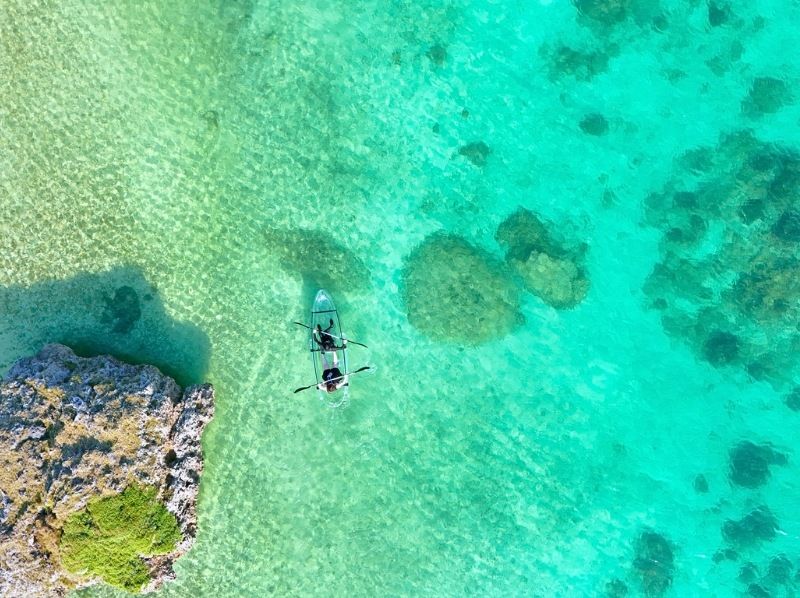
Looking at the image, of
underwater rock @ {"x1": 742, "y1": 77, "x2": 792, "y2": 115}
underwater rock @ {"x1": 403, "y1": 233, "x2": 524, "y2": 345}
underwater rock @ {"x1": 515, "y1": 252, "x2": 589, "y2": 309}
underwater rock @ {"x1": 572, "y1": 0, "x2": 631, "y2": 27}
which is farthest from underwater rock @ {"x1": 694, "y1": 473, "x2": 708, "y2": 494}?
underwater rock @ {"x1": 572, "y1": 0, "x2": 631, "y2": 27}

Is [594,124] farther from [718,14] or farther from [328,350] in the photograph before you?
[328,350]

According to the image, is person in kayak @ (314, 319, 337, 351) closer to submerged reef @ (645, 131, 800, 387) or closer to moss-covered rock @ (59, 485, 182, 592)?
moss-covered rock @ (59, 485, 182, 592)

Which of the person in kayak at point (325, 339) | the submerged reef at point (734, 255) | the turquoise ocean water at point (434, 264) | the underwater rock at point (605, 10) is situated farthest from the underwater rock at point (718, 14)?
the person in kayak at point (325, 339)

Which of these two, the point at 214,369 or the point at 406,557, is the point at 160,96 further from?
the point at 406,557

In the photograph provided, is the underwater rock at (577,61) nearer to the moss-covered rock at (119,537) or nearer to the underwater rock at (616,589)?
the underwater rock at (616,589)

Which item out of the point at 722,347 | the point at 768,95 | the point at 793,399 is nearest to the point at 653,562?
the point at 793,399

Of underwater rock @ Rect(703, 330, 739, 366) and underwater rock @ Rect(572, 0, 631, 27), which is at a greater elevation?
underwater rock @ Rect(572, 0, 631, 27)
